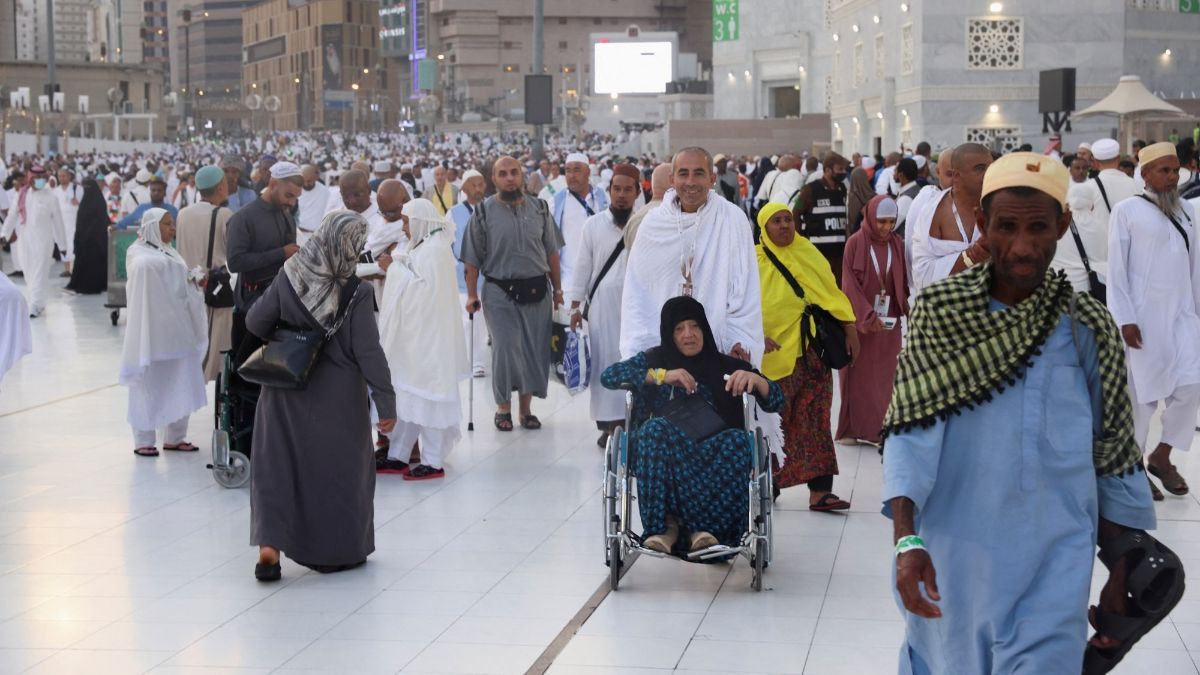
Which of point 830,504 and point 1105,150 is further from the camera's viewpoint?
point 1105,150

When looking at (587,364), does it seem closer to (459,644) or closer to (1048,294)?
(459,644)

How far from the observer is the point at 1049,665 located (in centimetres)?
320

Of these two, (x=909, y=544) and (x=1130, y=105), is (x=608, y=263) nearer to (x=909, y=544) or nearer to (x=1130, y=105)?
(x=909, y=544)

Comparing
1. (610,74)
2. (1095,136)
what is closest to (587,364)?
(1095,136)

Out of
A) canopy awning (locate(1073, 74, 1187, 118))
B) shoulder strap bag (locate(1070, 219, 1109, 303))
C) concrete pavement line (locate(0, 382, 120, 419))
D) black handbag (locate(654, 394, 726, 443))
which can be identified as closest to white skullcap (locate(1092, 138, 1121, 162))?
shoulder strap bag (locate(1070, 219, 1109, 303))

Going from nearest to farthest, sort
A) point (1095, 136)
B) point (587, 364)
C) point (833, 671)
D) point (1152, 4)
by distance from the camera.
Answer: point (833, 671)
point (587, 364)
point (1095, 136)
point (1152, 4)

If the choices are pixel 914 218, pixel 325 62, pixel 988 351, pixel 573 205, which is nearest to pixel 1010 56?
pixel 573 205

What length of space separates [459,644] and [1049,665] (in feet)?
8.70

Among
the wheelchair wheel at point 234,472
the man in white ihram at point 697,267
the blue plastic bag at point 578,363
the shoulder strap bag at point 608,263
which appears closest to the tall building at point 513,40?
the shoulder strap bag at point 608,263

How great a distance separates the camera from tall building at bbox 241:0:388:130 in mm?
148000

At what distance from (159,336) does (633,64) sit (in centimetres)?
6045

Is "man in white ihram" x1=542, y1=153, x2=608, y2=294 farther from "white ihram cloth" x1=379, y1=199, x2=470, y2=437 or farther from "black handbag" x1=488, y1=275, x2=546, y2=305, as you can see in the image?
"white ihram cloth" x1=379, y1=199, x2=470, y2=437

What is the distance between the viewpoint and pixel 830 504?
7449 mm

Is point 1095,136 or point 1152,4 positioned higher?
point 1152,4
